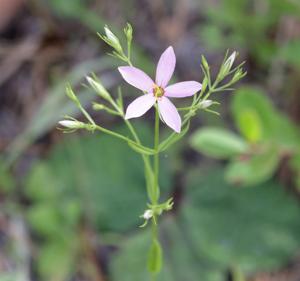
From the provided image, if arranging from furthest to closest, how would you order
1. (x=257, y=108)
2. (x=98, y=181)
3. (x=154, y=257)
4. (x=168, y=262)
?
(x=98, y=181) → (x=168, y=262) → (x=257, y=108) → (x=154, y=257)

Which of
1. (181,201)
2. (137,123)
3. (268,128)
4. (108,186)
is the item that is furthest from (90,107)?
(268,128)

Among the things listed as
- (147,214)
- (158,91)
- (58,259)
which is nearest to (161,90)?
(158,91)

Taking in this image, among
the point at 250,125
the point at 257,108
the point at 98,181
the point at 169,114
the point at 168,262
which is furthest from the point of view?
the point at 98,181

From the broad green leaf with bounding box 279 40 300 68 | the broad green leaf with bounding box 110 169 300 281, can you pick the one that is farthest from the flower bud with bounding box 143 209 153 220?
the broad green leaf with bounding box 279 40 300 68

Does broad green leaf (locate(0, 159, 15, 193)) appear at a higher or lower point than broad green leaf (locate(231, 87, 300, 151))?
higher

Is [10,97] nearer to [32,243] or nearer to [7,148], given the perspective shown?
[7,148]

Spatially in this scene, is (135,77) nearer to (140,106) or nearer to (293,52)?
(140,106)

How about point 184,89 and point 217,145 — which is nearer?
point 184,89

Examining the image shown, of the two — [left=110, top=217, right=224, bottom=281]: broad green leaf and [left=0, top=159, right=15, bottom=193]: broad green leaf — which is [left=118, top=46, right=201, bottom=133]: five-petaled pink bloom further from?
[left=0, top=159, right=15, bottom=193]: broad green leaf
